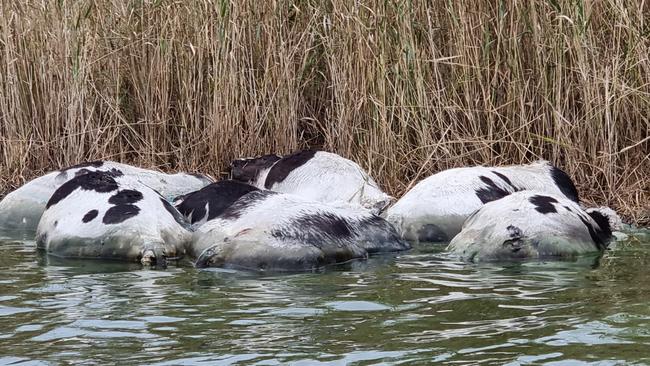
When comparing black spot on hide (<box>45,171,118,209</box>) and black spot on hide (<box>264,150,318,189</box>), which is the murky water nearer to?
black spot on hide (<box>45,171,118,209</box>)

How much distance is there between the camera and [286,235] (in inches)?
305

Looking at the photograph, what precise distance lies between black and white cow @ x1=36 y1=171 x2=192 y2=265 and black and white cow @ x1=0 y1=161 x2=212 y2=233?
91 cm

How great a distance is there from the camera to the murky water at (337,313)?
5160 mm

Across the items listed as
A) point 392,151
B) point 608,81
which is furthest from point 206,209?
point 608,81

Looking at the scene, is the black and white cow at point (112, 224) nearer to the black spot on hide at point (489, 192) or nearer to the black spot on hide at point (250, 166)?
the black spot on hide at point (250, 166)

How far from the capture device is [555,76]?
1001 cm

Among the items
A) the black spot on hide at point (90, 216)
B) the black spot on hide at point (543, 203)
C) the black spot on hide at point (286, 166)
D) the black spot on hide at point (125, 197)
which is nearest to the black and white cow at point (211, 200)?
the black spot on hide at point (125, 197)

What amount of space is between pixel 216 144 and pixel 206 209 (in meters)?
2.29

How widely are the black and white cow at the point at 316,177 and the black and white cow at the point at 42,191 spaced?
0.64 meters

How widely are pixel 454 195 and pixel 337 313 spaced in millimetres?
3059

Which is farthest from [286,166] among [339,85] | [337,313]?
[337,313]

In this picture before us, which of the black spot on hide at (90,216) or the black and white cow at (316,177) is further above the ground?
the black and white cow at (316,177)

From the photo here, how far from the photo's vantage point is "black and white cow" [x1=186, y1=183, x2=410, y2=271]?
7652mm

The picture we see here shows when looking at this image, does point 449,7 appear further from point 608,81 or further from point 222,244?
→ point 222,244
